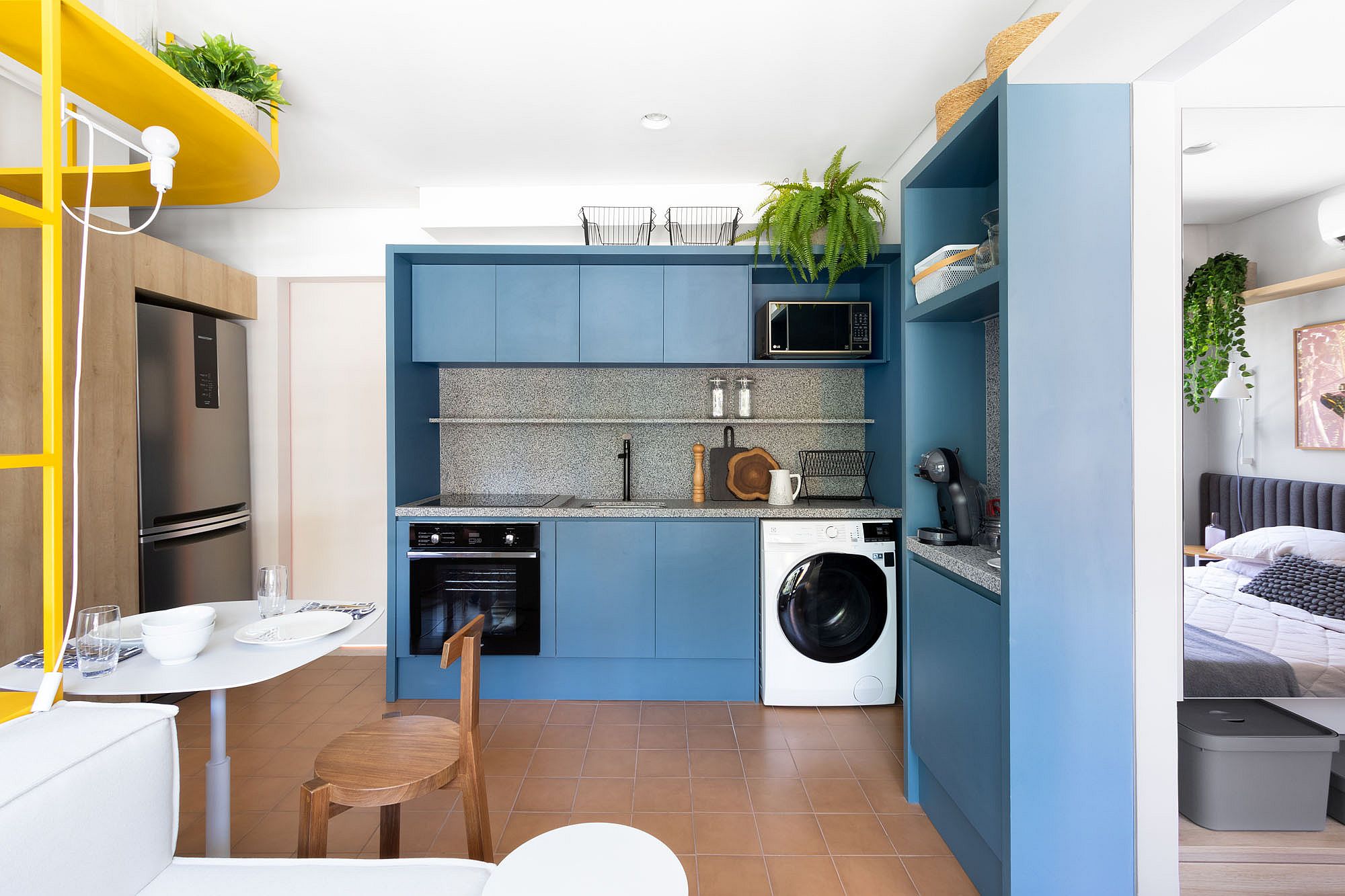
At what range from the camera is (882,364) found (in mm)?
3330

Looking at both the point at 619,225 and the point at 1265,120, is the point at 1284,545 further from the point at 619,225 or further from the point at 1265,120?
the point at 619,225

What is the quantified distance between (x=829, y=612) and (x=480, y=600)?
1.68m

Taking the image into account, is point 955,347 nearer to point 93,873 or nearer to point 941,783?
point 941,783

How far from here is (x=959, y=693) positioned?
181cm

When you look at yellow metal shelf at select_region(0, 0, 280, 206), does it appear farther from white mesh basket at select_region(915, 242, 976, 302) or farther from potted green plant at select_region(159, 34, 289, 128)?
white mesh basket at select_region(915, 242, 976, 302)

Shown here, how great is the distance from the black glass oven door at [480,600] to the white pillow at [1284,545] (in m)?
2.55

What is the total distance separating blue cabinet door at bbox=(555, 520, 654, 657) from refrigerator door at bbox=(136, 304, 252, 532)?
1.81 metres

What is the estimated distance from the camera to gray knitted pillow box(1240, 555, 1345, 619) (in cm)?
139

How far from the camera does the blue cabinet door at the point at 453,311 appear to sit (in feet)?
10.7

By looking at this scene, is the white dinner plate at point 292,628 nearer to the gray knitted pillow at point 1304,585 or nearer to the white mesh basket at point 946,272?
the white mesh basket at point 946,272

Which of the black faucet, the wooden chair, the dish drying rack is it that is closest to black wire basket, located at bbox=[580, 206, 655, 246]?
the black faucet

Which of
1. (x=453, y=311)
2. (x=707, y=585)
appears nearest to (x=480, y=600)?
(x=707, y=585)

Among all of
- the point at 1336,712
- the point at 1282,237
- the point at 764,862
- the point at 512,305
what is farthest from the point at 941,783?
the point at 512,305

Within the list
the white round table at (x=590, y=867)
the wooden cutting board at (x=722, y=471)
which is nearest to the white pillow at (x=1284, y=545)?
the white round table at (x=590, y=867)
